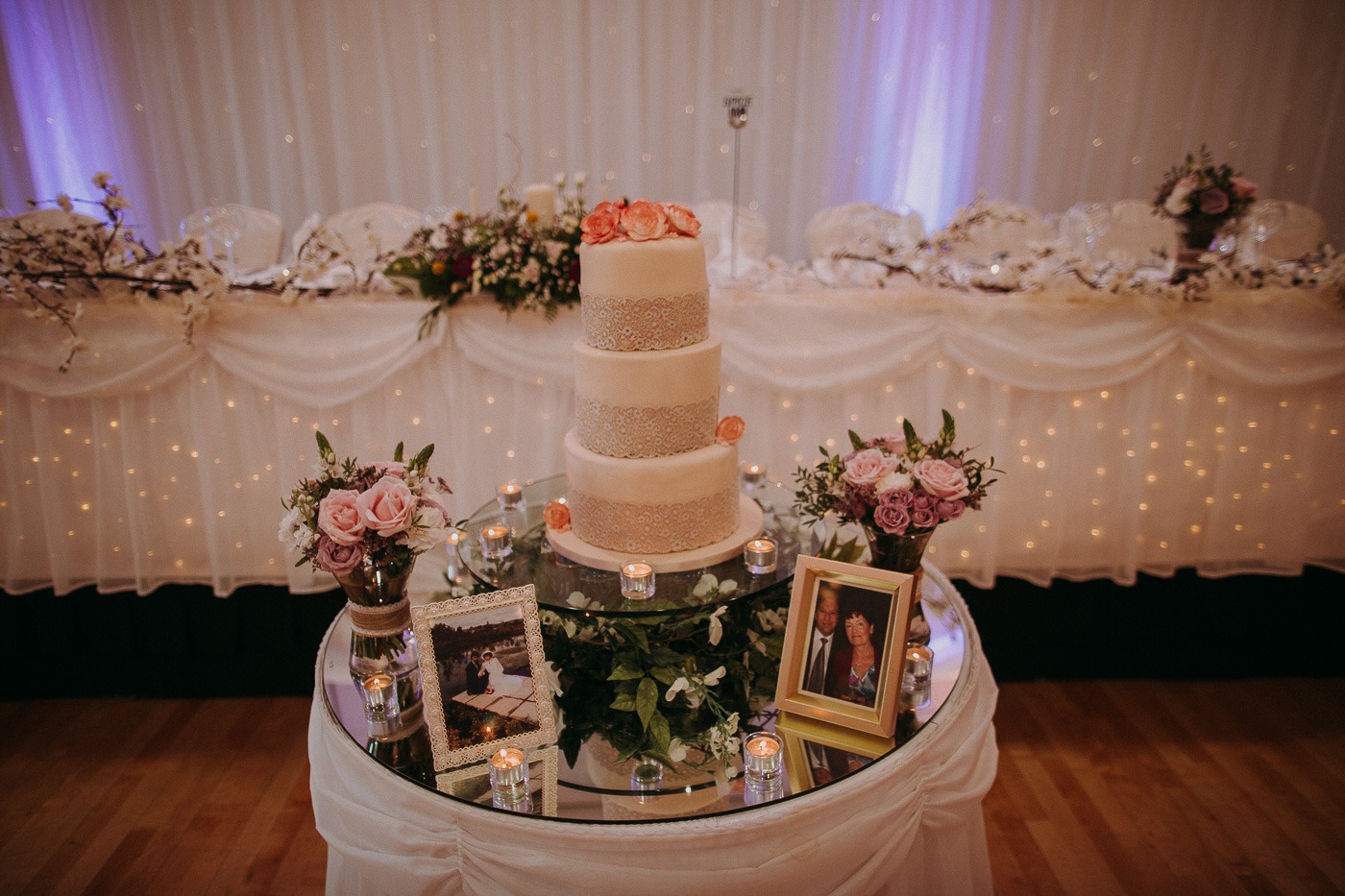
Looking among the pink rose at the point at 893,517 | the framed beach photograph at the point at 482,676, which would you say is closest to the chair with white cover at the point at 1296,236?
the pink rose at the point at 893,517

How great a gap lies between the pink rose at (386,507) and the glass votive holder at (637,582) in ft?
1.41

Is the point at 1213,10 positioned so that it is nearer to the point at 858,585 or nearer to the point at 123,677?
the point at 858,585

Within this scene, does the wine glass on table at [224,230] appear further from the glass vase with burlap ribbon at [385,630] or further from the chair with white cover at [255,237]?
the glass vase with burlap ribbon at [385,630]

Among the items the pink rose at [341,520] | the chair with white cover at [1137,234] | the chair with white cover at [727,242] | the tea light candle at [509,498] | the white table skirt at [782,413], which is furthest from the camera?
the chair with white cover at [1137,234]

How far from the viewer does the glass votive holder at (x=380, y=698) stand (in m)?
1.59

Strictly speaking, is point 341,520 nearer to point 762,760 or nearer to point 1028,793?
point 762,760

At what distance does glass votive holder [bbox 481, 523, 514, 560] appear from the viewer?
6.06 ft

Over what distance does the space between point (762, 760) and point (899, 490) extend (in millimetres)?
566

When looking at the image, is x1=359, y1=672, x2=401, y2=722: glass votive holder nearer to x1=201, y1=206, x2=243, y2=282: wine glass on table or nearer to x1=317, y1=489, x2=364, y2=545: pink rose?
x1=317, y1=489, x2=364, y2=545: pink rose

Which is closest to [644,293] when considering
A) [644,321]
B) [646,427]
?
[644,321]

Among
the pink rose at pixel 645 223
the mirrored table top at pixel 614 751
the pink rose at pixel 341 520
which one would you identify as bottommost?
the mirrored table top at pixel 614 751

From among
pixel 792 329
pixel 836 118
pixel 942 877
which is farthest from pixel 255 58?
pixel 942 877

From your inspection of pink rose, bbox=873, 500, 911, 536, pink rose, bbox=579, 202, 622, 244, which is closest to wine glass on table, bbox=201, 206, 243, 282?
pink rose, bbox=579, 202, 622, 244

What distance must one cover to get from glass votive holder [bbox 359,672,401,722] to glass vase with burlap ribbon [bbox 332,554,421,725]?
0.01m
